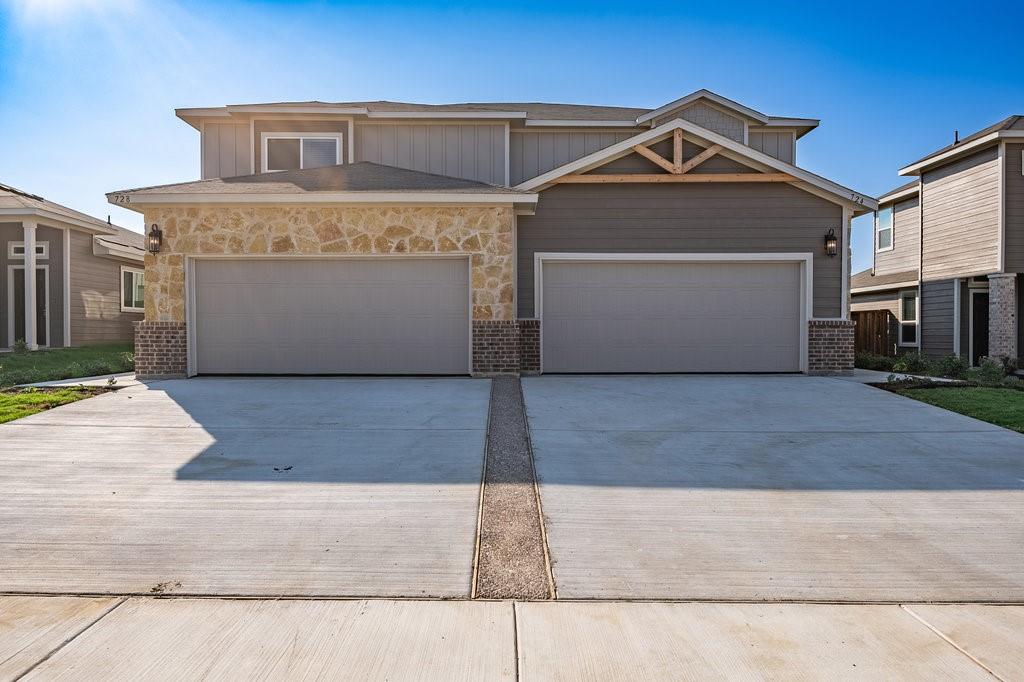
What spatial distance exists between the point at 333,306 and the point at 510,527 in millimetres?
7408

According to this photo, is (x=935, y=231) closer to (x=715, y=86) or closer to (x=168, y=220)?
(x=715, y=86)

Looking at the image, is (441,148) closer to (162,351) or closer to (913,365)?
(162,351)

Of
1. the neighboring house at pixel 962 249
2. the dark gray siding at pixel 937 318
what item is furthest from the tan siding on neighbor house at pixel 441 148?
the dark gray siding at pixel 937 318

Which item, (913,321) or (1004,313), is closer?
(1004,313)

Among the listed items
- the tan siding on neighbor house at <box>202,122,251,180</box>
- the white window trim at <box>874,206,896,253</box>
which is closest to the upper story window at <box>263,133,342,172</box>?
the tan siding on neighbor house at <box>202,122,251,180</box>

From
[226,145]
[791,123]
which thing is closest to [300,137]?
[226,145]

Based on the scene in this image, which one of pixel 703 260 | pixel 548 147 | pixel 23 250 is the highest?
pixel 548 147

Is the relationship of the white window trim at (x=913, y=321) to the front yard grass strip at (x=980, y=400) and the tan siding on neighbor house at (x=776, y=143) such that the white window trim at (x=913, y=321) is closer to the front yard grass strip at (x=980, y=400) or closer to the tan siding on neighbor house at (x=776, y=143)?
the tan siding on neighbor house at (x=776, y=143)

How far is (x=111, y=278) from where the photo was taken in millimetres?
19297

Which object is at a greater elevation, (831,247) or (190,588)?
(831,247)

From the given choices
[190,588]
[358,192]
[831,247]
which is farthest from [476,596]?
[831,247]

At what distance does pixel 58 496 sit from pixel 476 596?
132 inches

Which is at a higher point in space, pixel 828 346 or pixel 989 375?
pixel 828 346

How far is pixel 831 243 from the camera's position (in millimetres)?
11734
